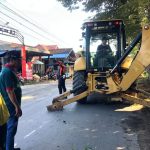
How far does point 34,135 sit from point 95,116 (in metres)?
3.28

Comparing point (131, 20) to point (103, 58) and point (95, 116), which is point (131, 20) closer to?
point (103, 58)

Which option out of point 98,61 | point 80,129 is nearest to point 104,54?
point 98,61

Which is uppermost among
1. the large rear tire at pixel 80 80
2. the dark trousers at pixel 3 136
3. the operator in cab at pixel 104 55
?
the operator in cab at pixel 104 55

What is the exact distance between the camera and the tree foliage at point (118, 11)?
19.5m

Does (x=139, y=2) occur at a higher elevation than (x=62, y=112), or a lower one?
higher

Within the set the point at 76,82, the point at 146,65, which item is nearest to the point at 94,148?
the point at 146,65

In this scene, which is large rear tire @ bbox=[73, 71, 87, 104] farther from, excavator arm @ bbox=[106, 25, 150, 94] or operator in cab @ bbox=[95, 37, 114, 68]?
excavator arm @ bbox=[106, 25, 150, 94]

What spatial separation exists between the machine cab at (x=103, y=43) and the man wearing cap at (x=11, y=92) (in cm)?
841

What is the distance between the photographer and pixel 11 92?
731cm

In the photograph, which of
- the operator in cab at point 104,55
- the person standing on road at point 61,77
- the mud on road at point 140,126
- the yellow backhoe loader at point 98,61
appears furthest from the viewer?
the person standing on road at point 61,77

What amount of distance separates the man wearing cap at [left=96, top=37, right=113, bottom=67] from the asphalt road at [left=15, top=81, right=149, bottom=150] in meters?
1.86

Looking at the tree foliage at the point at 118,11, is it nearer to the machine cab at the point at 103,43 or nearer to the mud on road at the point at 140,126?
the machine cab at the point at 103,43

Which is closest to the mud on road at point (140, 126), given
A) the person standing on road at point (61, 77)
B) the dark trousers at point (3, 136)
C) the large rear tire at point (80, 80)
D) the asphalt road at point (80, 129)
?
the asphalt road at point (80, 129)

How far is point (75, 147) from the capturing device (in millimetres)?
8453
